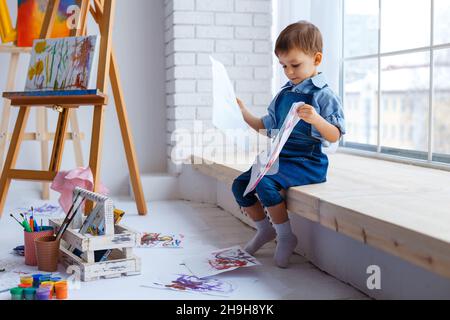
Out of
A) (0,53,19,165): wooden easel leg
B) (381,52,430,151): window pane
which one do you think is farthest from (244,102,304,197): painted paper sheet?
(0,53,19,165): wooden easel leg

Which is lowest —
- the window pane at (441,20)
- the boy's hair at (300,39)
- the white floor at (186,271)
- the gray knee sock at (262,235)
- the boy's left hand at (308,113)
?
the white floor at (186,271)

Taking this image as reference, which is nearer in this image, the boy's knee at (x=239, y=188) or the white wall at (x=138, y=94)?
the boy's knee at (x=239, y=188)

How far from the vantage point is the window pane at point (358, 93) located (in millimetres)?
3123

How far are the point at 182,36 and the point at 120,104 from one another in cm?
71

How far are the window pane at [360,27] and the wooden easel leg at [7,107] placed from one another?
6.06ft

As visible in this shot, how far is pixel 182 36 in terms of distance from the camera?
3.30m

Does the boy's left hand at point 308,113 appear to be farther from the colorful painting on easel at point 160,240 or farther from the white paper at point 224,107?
the colorful painting on easel at point 160,240

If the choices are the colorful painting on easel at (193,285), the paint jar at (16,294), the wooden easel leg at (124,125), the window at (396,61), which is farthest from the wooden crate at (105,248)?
the window at (396,61)

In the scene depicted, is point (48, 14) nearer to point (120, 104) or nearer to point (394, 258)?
point (120, 104)

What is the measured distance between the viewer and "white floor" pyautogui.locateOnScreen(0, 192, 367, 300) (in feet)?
5.40

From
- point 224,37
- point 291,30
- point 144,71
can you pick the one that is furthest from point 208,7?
point 291,30

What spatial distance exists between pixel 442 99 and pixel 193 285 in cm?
237

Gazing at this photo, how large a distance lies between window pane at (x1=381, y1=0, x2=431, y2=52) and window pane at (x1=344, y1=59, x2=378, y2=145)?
0.65ft

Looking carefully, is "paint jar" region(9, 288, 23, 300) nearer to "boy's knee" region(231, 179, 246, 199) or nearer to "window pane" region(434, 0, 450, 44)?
"boy's knee" region(231, 179, 246, 199)
